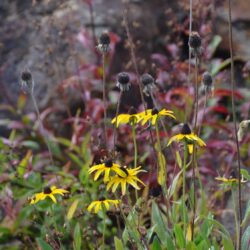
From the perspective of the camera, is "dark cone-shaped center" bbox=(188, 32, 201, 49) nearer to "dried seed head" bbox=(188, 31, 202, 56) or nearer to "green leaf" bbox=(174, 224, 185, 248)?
"dried seed head" bbox=(188, 31, 202, 56)

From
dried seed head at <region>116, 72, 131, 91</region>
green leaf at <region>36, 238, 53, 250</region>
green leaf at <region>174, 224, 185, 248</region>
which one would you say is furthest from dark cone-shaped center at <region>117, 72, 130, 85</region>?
green leaf at <region>36, 238, 53, 250</region>

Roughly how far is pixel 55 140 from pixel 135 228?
1835mm

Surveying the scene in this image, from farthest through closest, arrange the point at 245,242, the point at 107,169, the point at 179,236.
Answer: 1. the point at 245,242
2. the point at 179,236
3. the point at 107,169

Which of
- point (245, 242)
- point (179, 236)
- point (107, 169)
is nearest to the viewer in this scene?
point (107, 169)

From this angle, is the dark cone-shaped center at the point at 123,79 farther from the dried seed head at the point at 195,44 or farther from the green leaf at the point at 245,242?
the green leaf at the point at 245,242

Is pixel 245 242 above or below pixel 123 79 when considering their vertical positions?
below

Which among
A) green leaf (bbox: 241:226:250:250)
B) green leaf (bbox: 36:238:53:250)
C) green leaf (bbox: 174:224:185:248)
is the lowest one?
green leaf (bbox: 241:226:250:250)

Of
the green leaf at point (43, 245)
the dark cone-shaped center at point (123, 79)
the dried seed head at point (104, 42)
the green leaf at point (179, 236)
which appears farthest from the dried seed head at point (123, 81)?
the green leaf at point (43, 245)

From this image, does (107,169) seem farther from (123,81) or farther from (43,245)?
(43,245)

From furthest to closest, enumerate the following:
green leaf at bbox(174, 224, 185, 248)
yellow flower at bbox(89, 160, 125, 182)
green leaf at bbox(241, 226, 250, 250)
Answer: green leaf at bbox(241, 226, 250, 250)
green leaf at bbox(174, 224, 185, 248)
yellow flower at bbox(89, 160, 125, 182)

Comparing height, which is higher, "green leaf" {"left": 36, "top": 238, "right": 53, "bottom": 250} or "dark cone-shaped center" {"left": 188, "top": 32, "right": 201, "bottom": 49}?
"dark cone-shaped center" {"left": 188, "top": 32, "right": 201, "bottom": 49}

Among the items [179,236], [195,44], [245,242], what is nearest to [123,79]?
[195,44]

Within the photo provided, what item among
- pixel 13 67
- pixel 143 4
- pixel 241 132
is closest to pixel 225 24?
pixel 143 4

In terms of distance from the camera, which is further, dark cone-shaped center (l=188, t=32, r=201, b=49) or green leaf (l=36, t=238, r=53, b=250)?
green leaf (l=36, t=238, r=53, b=250)
